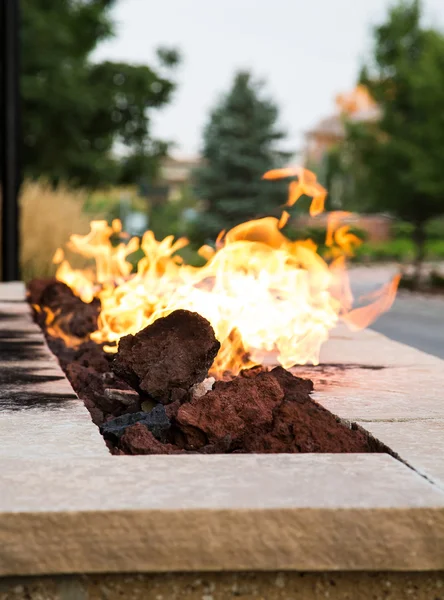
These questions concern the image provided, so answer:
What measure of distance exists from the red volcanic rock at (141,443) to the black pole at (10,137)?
7.57 m

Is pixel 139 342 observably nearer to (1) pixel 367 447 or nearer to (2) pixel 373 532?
(1) pixel 367 447

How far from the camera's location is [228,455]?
108 inches

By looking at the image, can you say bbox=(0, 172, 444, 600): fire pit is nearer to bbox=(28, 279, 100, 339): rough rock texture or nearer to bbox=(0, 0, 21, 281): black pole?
bbox=(28, 279, 100, 339): rough rock texture

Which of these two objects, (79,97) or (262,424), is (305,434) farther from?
(79,97)

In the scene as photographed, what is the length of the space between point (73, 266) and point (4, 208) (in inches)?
56.6

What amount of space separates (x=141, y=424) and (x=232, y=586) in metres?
1.08

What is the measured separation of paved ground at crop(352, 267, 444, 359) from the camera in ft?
32.8

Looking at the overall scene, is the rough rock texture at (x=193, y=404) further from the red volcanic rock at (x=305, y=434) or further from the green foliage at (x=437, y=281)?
the green foliage at (x=437, y=281)

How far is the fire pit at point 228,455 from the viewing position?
2.17m

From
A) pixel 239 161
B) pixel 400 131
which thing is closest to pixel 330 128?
pixel 239 161

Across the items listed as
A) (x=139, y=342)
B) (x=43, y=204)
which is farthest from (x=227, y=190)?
(x=139, y=342)

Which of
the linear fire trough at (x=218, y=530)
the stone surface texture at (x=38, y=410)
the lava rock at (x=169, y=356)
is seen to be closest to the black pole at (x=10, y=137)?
the stone surface texture at (x=38, y=410)

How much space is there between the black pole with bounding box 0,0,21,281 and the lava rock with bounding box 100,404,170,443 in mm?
7236

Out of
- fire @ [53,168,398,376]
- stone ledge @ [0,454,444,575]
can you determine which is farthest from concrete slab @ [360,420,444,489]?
fire @ [53,168,398,376]
